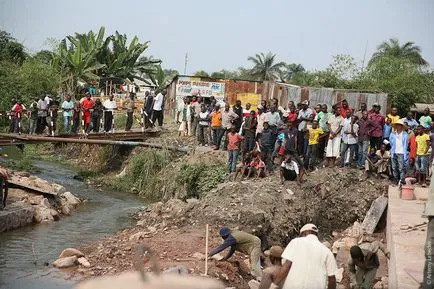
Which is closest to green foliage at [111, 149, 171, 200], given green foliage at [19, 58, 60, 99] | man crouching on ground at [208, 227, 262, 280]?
man crouching on ground at [208, 227, 262, 280]

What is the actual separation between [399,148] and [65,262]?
7585 mm

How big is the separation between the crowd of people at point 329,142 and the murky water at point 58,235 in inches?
130

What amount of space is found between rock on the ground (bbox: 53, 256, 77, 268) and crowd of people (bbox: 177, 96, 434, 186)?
553 cm

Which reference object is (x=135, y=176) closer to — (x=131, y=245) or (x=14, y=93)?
(x=131, y=245)

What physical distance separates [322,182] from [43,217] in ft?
21.1

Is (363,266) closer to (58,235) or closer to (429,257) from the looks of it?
(429,257)

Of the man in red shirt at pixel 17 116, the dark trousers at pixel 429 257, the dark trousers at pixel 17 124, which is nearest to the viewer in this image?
the dark trousers at pixel 429 257

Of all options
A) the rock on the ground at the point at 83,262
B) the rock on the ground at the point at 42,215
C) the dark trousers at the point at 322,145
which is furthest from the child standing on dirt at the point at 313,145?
the rock on the ground at the point at 83,262

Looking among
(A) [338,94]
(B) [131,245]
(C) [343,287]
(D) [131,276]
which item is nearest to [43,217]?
(B) [131,245]

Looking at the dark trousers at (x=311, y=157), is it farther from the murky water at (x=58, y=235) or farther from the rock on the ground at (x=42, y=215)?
the rock on the ground at (x=42, y=215)

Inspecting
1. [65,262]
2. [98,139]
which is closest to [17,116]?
[98,139]

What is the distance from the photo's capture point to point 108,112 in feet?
69.3

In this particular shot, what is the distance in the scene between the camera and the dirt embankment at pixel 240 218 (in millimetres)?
10242

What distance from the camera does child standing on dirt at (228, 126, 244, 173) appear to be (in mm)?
15781
